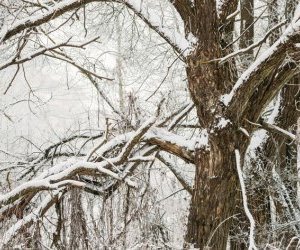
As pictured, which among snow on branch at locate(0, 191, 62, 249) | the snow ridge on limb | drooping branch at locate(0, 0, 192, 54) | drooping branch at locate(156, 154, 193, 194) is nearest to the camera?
snow on branch at locate(0, 191, 62, 249)

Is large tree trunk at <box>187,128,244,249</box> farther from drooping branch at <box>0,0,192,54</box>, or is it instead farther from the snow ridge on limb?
drooping branch at <box>0,0,192,54</box>

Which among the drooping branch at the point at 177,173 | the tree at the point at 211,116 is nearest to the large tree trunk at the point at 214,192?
the tree at the point at 211,116

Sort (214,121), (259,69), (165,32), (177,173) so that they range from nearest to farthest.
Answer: (259,69) < (214,121) < (165,32) < (177,173)

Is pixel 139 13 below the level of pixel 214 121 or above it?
above

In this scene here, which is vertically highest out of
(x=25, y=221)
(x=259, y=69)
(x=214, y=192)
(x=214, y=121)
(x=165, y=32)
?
(x=165, y=32)

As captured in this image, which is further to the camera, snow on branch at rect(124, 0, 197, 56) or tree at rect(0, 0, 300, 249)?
snow on branch at rect(124, 0, 197, 56)

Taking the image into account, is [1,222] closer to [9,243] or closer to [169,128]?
[9,243]

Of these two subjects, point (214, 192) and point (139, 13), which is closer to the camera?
point (214, 192)

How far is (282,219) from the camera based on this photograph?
22.0ft

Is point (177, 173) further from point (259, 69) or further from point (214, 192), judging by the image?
point (259, 69)

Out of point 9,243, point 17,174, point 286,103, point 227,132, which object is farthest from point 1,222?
point 286,103

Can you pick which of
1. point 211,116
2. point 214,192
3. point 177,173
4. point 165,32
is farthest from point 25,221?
point 177,173

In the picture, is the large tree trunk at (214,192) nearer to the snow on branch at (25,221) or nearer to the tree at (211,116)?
the tree at (211,116)

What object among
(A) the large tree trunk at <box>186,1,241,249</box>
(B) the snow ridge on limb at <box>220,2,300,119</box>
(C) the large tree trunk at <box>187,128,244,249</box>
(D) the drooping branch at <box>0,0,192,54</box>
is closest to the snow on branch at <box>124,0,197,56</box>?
(D) the drooping branch at <box>0,0,192,54</box>
